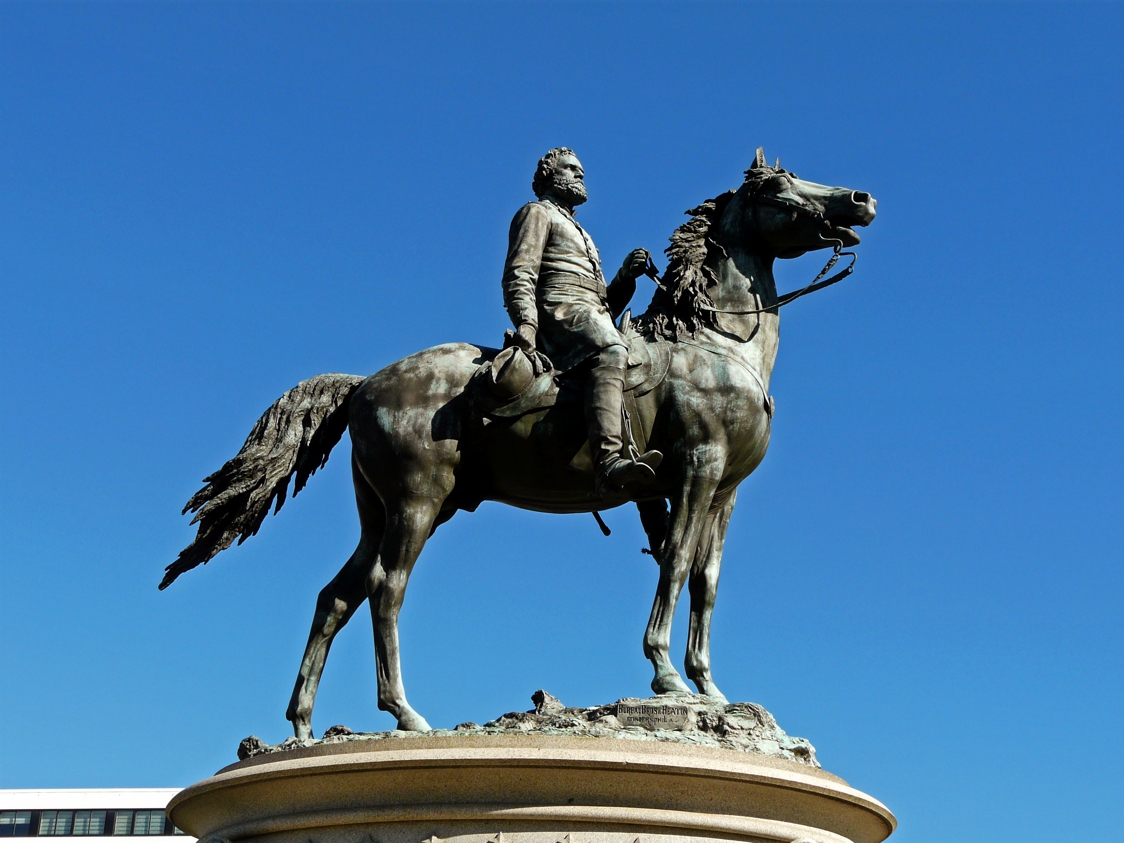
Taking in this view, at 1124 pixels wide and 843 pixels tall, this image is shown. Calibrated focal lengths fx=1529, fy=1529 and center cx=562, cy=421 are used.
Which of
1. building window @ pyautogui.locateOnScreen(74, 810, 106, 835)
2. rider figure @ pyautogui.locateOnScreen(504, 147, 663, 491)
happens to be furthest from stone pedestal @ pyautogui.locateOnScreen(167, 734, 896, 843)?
building window @ pyautogui.locateOnScreen(74, 810, 106, 835)

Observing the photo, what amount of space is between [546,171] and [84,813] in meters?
43.6

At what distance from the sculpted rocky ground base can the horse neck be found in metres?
2.81

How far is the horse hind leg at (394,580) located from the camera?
11391 mm

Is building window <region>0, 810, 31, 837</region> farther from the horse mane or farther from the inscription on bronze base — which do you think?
the inscription on bronze base

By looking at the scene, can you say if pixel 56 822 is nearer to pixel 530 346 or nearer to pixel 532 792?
pixel 530 346

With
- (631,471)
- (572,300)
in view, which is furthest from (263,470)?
(631,471)

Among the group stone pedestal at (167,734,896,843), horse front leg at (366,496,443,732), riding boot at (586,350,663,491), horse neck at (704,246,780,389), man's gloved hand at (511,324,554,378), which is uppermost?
horse neck at (704,246,780,389)

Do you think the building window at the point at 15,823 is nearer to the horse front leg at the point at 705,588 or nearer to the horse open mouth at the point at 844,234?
the horse front leg at the point at 705,588

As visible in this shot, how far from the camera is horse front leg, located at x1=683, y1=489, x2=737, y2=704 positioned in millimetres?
12062

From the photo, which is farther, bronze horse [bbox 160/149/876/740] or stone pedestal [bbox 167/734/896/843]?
bronze horse [bbox 160/149/876/740]

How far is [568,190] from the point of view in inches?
510

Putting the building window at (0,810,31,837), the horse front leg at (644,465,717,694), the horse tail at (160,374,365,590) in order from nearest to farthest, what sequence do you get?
the horse front leg at (644,465,717,694) → the horse tail at (160,374,365,590) → the building window at (0,810,31,837)

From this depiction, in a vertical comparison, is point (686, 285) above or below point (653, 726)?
above

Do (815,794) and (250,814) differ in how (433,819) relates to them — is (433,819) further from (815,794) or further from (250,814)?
(815,794)
